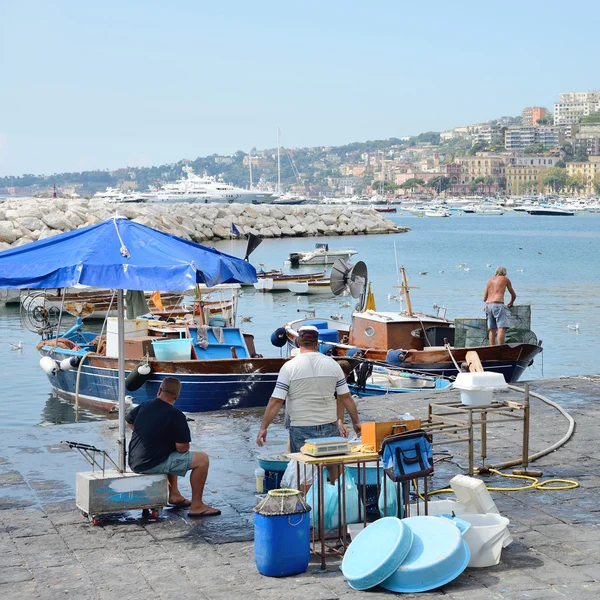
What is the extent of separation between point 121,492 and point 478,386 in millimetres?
3149

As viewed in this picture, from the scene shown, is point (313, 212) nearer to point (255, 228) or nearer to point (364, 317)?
point (255, 228)

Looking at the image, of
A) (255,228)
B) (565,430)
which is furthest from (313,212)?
(565,430)

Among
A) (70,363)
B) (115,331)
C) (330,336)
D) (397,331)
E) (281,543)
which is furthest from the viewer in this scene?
(330,336)

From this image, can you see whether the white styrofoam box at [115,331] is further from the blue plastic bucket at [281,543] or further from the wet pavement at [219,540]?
the blue plastic bucket at [281,543]

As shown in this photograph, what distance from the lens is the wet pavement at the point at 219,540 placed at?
20.3 ft

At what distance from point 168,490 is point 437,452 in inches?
118

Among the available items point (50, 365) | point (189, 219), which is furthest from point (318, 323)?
point (189, 219)

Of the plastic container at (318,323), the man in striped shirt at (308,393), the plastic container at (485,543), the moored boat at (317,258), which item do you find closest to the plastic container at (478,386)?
the man in striped shirt at (308,393)

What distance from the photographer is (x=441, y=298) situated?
143 feet

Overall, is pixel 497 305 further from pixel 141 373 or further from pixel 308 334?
pixel 308 334

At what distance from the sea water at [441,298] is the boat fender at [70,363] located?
3.12 ft

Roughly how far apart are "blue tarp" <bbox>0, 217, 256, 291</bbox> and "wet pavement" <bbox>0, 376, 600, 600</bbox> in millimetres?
1824

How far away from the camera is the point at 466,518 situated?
682 cm

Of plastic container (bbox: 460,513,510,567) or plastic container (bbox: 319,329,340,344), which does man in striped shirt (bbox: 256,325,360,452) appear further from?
plastic container (bbox: 319,329,340,344)
